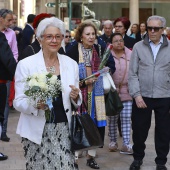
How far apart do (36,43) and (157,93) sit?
5.64ft

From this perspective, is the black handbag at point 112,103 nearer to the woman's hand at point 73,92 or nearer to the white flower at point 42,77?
the woman's hand at point 73,92

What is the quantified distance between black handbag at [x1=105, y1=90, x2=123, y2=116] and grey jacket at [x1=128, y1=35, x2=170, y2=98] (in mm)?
687

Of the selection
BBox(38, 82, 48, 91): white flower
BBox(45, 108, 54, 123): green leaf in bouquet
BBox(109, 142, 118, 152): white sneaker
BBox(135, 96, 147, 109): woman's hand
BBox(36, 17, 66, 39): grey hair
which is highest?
BBox(36, 17, 66, 39): grey hair

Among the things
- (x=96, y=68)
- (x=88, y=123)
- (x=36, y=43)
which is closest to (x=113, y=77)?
(x=96, y=68)

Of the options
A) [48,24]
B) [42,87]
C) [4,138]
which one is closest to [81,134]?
[42,87]

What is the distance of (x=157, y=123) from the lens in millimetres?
7871

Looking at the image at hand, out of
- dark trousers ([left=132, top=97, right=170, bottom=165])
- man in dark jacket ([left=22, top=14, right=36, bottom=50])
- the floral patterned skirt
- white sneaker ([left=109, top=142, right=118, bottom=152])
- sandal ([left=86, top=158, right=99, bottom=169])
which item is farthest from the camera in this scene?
man in dark jacket ([left=22, top=14, right=36, bottom=50])

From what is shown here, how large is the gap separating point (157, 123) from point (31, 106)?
115 inches

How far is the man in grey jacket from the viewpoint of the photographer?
7648 millimetres

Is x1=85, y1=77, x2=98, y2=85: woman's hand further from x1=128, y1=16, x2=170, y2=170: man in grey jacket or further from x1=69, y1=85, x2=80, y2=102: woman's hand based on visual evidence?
x1=69, y1=85, x2=80, y2=102: woman's hand

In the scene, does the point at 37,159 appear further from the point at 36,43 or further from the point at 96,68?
the point at 96,68

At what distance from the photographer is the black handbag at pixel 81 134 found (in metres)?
5.49

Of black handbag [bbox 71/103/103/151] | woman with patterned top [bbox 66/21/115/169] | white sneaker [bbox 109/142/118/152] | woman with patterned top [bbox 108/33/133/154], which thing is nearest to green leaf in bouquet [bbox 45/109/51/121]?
black handbag [bbox 71/103/103/151]

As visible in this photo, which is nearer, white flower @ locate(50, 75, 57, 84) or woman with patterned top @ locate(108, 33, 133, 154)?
white flower @ locate(50, 75, 57, 84)
